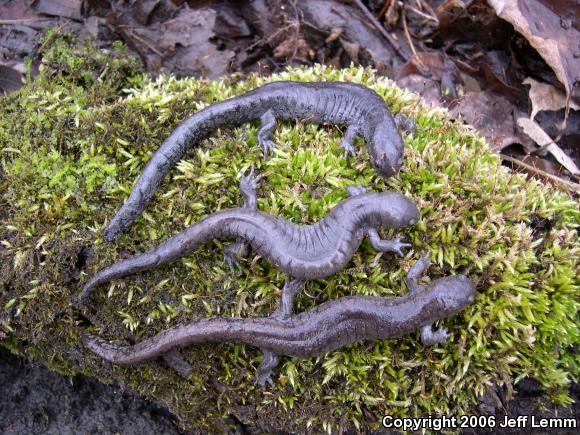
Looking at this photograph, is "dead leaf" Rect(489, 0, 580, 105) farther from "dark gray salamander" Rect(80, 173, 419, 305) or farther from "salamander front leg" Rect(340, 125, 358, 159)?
"dark gray salamander" Rect(80, 173, 419, 305)

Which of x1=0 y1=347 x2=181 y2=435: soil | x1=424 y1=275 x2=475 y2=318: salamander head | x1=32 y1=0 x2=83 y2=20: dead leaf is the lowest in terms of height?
x1=0 y1=347 x2=181 y2=435: soil

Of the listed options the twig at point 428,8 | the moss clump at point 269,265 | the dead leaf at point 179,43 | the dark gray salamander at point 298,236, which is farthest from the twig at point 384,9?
the dark gray salamander at point 298,236

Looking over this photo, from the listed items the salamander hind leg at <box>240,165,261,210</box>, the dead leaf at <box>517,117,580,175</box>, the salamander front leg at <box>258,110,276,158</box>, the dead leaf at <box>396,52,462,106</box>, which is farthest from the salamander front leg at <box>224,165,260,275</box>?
the dead leaf at <box>517,117,580,175</box>

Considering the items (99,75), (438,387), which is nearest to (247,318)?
(438,387)

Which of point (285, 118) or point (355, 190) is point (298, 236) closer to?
point (355, 190)

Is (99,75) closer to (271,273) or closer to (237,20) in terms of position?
(237,20)
